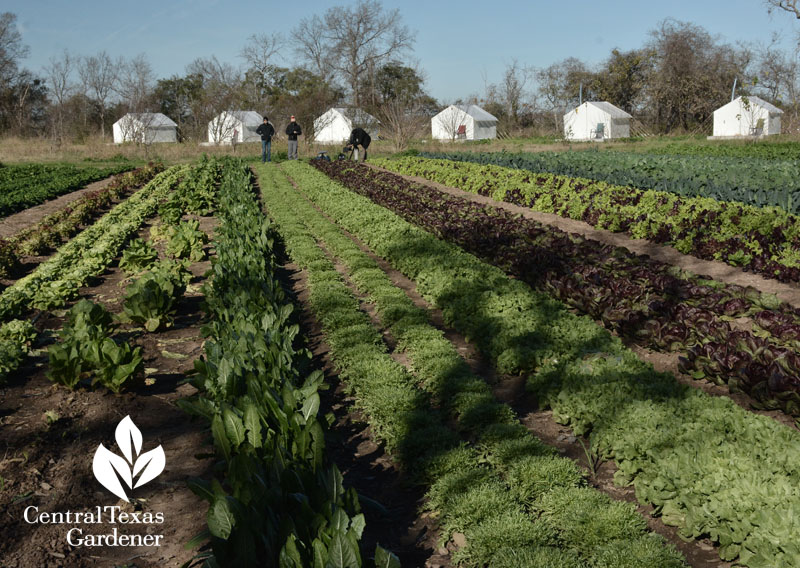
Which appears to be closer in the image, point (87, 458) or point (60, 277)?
point (87, 458)

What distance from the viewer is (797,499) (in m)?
3.17

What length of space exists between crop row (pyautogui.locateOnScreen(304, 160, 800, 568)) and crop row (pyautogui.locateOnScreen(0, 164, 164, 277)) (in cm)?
680

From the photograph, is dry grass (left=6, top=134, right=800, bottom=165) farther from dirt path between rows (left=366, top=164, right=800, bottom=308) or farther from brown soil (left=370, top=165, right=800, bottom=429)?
dirt path between rows (left=366, top=164, right=800, bottom=308)

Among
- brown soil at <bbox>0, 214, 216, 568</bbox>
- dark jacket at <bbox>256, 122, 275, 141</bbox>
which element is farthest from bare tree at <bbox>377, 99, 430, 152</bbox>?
brown soil at <bbox>0, 214, 216, 568</bbox>

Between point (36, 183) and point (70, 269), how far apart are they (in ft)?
56.9

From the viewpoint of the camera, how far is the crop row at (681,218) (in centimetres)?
933

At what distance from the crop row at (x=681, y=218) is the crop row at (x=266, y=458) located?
684 cm

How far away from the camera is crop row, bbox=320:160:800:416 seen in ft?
16.2

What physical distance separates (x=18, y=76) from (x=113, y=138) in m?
11.1

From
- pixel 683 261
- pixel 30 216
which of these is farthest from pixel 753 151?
pixel 30 216

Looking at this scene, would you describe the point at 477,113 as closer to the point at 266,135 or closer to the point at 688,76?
the point at 688,76

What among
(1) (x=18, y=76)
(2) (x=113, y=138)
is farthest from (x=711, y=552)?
(1) (x=18, y=76)

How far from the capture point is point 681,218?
1150 centimetres

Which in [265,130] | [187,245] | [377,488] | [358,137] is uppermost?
[265,130]
